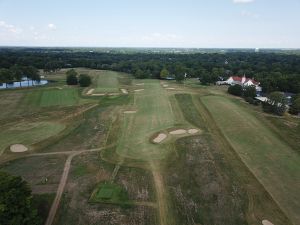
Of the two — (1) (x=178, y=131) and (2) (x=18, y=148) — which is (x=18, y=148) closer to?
(2) (x=18, y=148)

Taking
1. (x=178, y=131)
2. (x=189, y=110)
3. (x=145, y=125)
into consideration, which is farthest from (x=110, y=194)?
(x=189, y=110)

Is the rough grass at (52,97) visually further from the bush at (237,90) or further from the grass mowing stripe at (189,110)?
the bush at (237,90)

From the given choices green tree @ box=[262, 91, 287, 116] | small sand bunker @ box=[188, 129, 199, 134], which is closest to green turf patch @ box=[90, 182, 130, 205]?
small sand bunker @ box=[188, 129, 199, 134]

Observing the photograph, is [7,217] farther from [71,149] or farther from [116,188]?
[71,149]

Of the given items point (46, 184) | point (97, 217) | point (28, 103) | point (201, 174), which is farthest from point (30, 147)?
point (28, 103)

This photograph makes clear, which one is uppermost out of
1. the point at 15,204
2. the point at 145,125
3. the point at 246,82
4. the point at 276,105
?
the point at 15,204

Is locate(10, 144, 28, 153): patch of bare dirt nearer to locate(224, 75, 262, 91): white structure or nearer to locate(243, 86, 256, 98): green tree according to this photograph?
locate(243, 86, 256, 98): green tree
